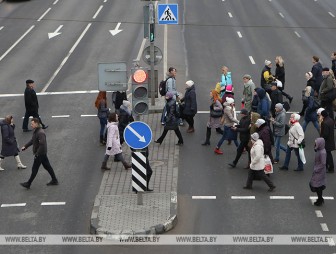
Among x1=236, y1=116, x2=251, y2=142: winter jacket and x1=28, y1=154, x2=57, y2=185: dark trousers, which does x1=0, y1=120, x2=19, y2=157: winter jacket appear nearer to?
x1=28, y1=154, x2=57, y2=185: dark trousers

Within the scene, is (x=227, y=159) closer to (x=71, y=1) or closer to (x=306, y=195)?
(x=306, y=195)

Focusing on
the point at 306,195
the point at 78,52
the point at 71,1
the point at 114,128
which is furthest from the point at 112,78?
the point at 71,1

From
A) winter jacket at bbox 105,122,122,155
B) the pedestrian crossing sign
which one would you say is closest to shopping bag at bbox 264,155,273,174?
winter jacket at bbox 105,122,122,155

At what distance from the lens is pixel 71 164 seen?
20.1 meters

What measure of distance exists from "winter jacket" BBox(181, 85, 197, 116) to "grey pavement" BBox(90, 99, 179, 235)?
1.37 m

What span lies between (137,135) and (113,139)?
2.74 metres

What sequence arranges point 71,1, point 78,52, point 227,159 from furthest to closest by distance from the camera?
point 71,1 → point 78,52 → point 227,159

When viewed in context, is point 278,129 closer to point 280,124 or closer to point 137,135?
point 280,124

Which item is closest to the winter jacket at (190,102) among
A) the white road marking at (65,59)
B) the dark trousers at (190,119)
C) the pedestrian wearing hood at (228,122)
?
the dark trousers at (190,119)

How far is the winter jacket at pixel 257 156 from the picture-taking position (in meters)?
17.8

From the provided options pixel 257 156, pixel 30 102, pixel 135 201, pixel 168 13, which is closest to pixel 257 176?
pixel 257 156

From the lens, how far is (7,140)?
19500 mm

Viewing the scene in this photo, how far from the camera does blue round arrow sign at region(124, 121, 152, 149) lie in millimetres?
16484
